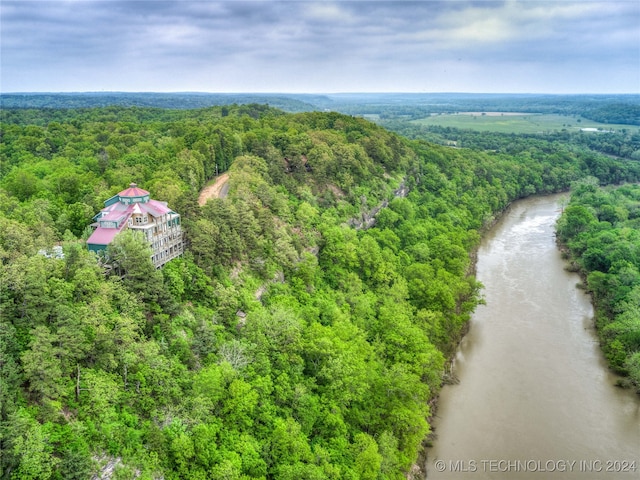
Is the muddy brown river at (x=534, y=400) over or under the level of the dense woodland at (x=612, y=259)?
A: under

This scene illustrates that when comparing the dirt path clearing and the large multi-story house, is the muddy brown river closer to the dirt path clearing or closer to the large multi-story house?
the large multi-story house

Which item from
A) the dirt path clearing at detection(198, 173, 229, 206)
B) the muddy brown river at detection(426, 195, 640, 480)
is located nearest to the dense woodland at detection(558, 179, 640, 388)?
the muddy brown river at detection(426, 195, 640, 480)

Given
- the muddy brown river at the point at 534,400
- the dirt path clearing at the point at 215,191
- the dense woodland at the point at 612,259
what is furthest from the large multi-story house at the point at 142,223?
the dense woodland at the point at 612,259

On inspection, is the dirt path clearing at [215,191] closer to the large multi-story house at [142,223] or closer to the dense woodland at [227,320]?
the dense woodland at [227,320]

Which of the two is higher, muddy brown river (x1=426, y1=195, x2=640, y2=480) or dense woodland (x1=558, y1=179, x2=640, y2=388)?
dense woodland (x1=558, y1=179, x2=640, y2=388)

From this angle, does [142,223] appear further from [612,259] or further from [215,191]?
[612,259]

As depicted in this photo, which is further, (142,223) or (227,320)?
(142,223)

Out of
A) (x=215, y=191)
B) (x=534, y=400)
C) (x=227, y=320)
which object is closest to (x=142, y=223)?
(x=227, y=320)
